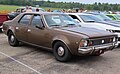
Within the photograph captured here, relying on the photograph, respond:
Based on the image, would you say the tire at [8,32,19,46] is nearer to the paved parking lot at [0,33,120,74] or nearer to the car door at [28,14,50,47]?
the paved parking lot at [0,33,120,74]

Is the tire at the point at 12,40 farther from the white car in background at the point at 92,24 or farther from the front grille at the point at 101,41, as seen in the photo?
the front grille at the point at 101,41

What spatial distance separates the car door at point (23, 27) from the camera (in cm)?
781

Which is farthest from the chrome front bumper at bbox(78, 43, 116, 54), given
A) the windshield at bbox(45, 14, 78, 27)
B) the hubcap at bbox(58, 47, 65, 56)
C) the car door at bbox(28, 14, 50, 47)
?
the windshield at bbox(45, 14, 78, 27)

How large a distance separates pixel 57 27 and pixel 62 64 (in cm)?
128

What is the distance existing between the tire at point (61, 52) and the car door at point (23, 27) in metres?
1.63

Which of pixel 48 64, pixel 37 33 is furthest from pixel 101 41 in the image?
pixel 37 33

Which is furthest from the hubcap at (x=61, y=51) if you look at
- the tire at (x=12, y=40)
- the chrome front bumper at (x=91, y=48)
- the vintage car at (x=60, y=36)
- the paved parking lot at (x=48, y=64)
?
the tire at (x=12, y=40)

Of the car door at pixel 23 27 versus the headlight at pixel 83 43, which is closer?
the headlight at pixel 83 43

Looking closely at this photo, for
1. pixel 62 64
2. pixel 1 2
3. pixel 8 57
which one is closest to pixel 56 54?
pixel 62 64

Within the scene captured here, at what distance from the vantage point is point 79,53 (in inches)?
236

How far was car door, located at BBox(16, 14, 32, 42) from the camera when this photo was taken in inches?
308

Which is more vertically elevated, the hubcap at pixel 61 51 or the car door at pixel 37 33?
the car door at pixel 37 33

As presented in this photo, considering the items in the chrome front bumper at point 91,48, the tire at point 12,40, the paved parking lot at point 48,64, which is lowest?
the paved parking lot at point 48,64

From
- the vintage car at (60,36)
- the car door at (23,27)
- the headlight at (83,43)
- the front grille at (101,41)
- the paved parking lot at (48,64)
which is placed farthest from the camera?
the car door at (23,27)
